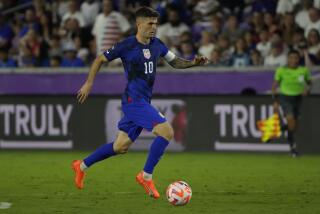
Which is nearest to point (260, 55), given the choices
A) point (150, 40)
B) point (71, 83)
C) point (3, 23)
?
point (71, 83)

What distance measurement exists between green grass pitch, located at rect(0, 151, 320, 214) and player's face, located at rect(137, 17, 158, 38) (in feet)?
6.21

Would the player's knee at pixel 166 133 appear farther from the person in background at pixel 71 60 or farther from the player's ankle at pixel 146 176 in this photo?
the person in background at pixel 71 60

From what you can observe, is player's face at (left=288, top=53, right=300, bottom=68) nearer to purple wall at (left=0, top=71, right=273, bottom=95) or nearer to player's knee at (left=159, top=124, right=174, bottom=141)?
purple wall at (left=0, top=71, right=273, bottom=95)

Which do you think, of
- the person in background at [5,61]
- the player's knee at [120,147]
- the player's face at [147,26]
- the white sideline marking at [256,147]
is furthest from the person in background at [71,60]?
the player's face at [147,26]

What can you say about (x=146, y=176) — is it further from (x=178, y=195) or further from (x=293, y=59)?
(x=293, y=59)

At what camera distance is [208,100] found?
60.6ft

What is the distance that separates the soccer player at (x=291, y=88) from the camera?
680 inches

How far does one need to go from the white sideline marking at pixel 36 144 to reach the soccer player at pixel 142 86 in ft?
27.4

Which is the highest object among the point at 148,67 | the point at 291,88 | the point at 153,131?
the point at 148,67

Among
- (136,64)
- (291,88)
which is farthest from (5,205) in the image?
(291,88)

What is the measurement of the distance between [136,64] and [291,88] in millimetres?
7289

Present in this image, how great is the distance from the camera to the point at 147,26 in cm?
1065

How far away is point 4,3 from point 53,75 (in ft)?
14.0

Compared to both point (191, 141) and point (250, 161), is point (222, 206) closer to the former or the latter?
point (250, 161)
